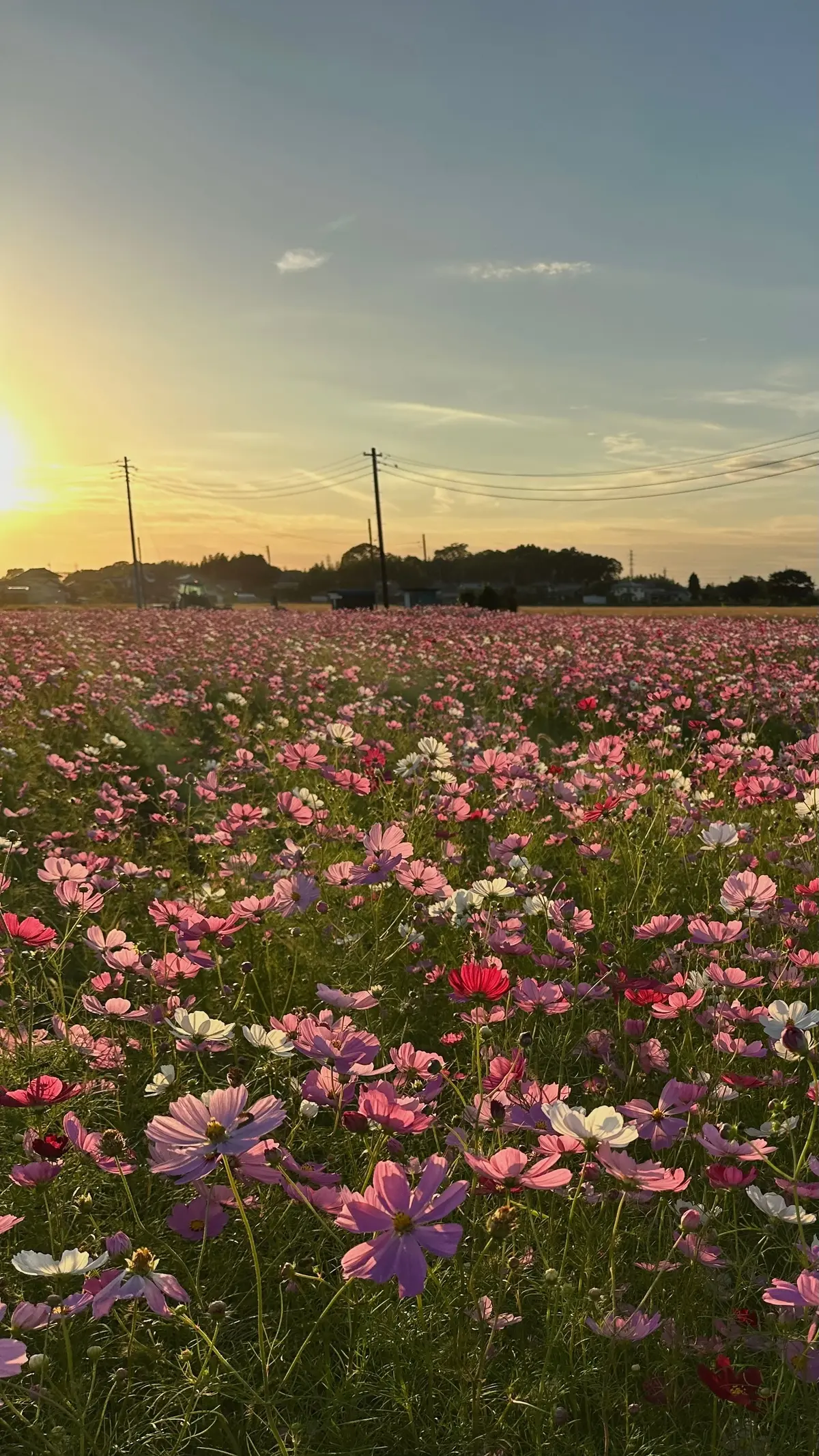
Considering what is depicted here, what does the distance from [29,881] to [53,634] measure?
878 cm

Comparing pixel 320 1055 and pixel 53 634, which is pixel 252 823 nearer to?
pixel 320 1055

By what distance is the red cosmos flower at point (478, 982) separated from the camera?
1374 mm

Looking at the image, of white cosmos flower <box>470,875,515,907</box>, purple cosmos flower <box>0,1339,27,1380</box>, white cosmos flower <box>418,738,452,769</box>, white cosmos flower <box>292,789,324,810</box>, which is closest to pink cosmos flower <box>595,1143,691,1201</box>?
purple cosmos flower <box>0,1339,27,1380</box>

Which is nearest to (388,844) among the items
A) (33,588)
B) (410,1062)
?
(410,1062)

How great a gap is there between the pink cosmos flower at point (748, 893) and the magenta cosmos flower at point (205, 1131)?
130cm

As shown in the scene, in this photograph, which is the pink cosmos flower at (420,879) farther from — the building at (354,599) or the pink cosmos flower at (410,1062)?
the building at (354,599)

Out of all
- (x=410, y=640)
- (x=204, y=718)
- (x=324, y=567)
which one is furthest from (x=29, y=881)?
(x=324, y=567)

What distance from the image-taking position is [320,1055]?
1.35 m

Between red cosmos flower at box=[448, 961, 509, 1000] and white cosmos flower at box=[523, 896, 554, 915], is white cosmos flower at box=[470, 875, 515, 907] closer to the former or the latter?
white cosmos flower at box=[523, 896, 554, 915]

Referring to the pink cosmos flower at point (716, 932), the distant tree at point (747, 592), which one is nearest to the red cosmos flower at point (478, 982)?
the pink cosmos flower at point (716, 932)

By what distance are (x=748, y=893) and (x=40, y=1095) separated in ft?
5.01

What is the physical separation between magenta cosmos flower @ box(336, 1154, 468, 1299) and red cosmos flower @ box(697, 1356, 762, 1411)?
0.41 m

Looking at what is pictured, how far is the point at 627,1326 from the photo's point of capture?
1.24 meters

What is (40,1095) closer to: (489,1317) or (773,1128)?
(489,1317)
